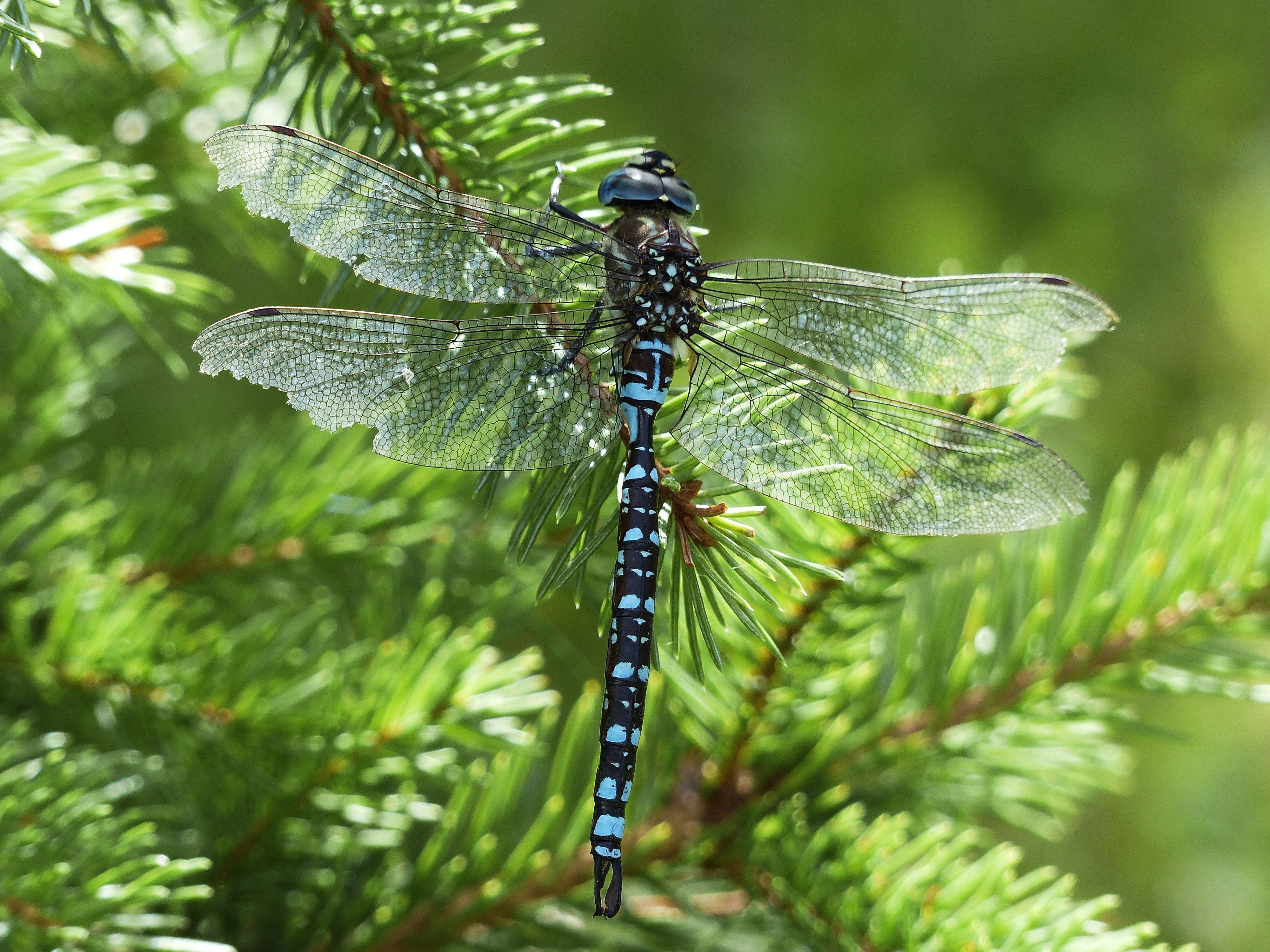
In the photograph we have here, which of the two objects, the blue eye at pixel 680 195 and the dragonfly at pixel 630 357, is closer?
the dragonfly at pixel 630 357

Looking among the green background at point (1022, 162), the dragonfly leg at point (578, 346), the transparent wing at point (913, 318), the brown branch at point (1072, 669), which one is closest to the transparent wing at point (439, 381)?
the dragonfly leg at point (578, 346)

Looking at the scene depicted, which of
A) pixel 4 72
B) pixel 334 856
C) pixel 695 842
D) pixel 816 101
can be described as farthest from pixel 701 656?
pixel 816 101

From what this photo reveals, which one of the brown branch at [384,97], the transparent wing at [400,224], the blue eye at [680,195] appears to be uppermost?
the blue eye at [680,195]

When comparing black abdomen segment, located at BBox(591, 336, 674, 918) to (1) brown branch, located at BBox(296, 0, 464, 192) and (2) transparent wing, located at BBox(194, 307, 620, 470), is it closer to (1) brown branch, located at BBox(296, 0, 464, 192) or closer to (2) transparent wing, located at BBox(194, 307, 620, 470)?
(2) transparent wing, located at BBox(194, 307, 620, 470)

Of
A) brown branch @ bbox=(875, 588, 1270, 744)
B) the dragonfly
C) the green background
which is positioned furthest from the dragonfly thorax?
the green background

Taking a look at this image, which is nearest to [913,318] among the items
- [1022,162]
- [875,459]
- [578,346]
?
[875,459]

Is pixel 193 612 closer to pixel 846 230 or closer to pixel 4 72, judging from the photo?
pixel 4 72

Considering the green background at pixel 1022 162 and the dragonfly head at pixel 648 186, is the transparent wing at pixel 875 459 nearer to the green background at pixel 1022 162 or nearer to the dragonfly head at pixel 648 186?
the dragonfly head at pixel 648 186
